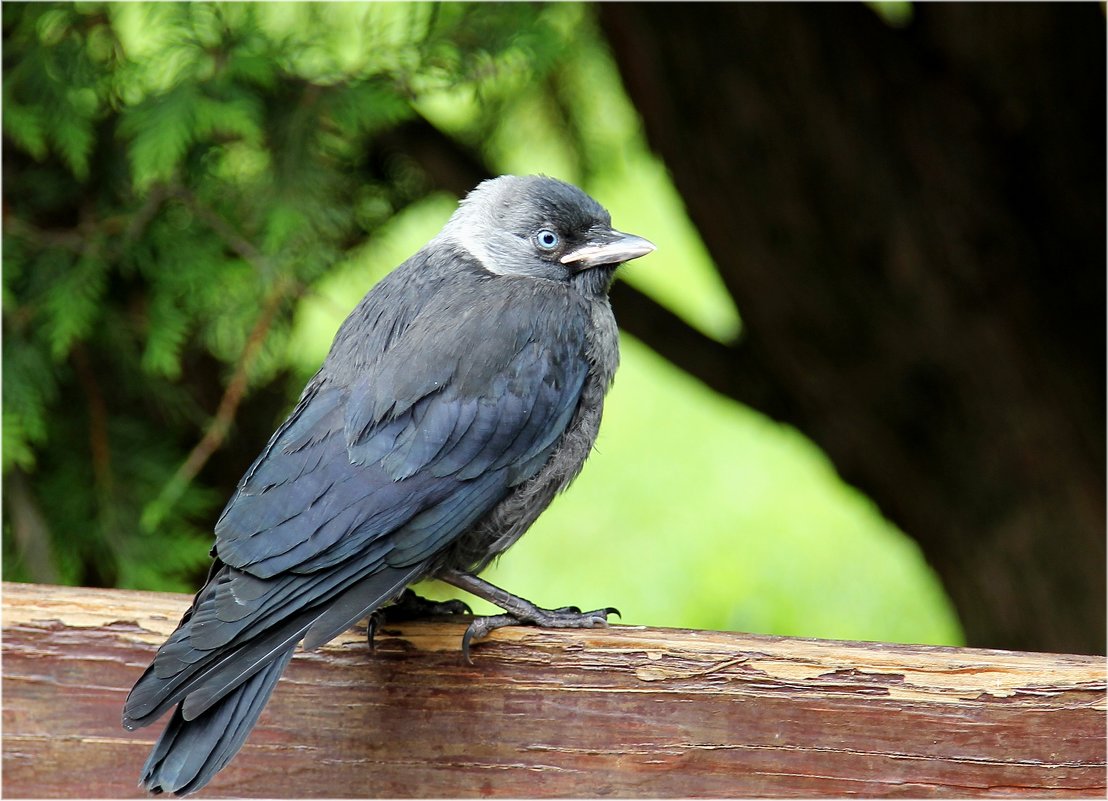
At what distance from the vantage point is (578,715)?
6.27 ft

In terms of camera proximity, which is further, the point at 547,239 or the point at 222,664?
the point at 547,239

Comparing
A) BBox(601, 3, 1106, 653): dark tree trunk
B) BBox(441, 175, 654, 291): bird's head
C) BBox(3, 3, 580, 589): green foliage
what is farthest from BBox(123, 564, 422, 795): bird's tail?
BBox(601, 3, 1106, 653): dark tree trunk

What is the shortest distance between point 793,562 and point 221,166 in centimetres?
354

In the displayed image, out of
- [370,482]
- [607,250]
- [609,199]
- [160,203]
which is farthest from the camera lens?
[609,199]

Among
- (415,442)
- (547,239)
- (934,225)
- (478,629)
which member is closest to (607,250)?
(547,239)

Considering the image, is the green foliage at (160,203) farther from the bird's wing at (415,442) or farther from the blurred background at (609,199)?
the bird's wing at (415,442)

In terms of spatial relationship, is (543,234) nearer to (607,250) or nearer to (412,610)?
(607,250)

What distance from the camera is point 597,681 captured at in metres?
1.90

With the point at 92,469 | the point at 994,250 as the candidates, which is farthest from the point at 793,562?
the point at 92,469

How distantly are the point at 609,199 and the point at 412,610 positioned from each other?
7.64ft

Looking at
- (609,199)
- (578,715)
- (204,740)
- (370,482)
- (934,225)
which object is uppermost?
→ (934,225)

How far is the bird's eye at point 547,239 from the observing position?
255cm

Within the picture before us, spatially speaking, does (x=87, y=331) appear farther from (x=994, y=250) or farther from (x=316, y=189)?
(x=994, y=250)

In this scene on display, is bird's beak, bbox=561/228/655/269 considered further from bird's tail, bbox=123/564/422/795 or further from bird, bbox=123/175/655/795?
bird's tail, bbox=123/564/422/795
